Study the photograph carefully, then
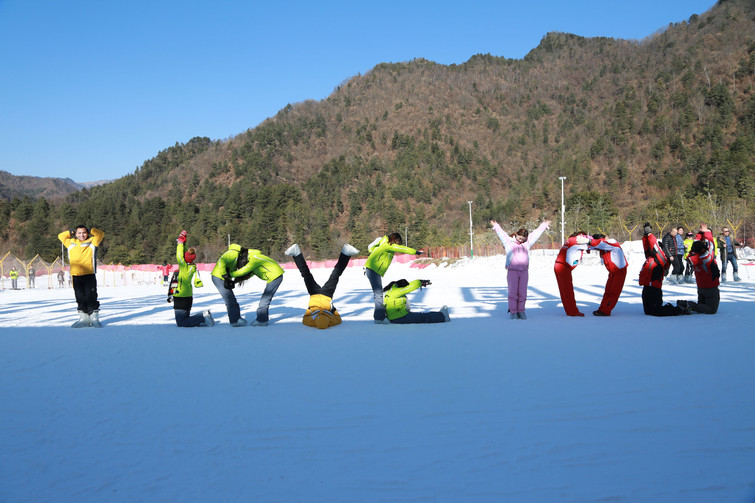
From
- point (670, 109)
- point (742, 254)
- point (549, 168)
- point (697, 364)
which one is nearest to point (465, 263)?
point (742, 254)

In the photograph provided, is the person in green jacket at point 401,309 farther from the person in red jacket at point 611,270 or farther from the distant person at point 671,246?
the distant person at point 671,246

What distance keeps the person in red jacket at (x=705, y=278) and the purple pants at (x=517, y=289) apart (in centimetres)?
271

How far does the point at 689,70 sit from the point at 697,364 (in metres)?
152

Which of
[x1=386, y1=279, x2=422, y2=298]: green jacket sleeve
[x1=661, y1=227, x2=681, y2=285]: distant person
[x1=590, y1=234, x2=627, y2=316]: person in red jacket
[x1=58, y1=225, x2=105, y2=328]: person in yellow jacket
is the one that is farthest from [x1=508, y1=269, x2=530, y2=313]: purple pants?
[x1=661, y1=227, x2=681, y2=285]: distant person

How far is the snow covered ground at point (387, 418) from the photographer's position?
295cm

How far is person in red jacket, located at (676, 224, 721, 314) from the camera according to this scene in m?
9.33

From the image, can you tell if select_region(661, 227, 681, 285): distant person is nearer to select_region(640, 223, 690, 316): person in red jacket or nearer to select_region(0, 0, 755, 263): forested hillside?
select_region(640, 223, 690, 316): person in red jacket

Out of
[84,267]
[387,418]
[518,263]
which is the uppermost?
[84,267]

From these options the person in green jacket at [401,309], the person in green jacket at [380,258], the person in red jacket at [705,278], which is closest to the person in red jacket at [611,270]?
the person in red jacket at [705,278]

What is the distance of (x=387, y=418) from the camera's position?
404 cm

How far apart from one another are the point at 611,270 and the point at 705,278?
154 cm

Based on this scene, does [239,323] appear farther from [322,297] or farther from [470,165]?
[470,165]

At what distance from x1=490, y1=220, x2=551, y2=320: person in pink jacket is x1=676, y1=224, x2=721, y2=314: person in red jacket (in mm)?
2601

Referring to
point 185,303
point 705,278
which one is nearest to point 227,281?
point 185,303
